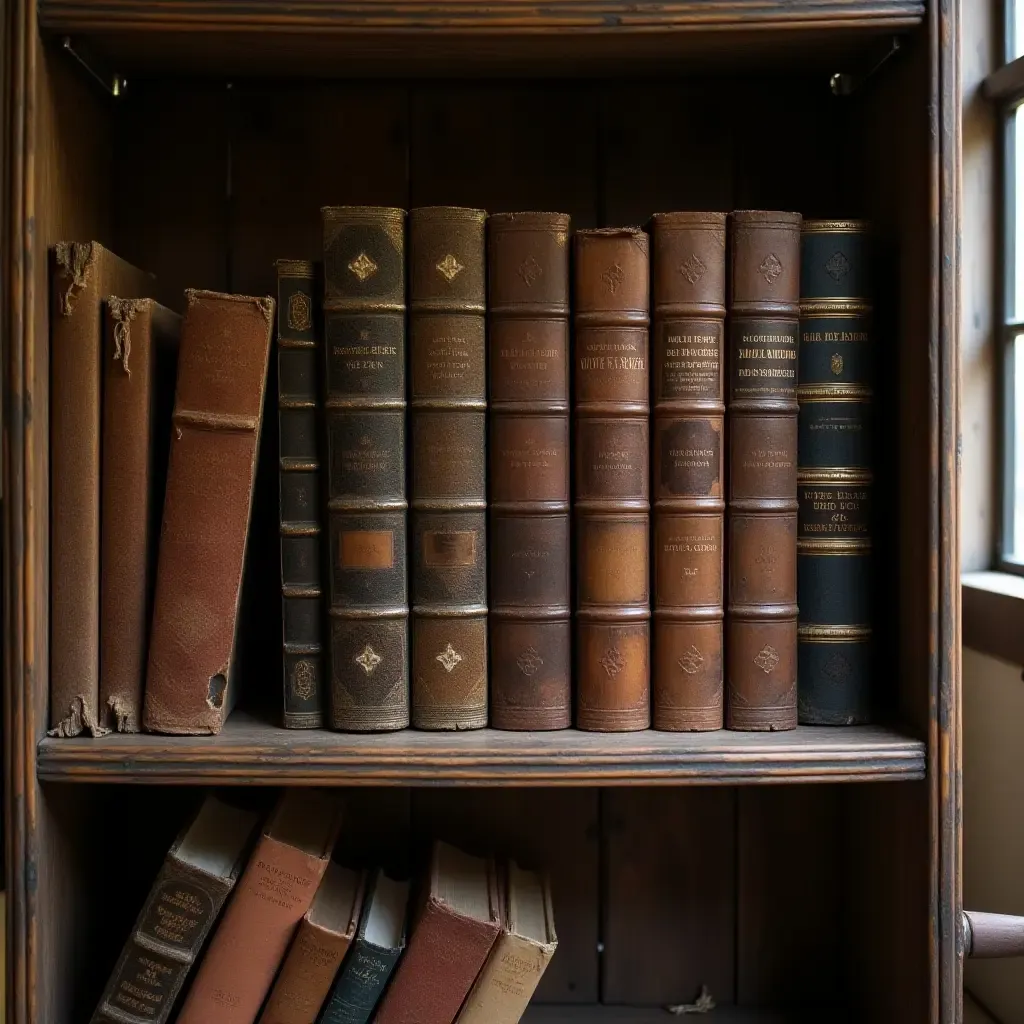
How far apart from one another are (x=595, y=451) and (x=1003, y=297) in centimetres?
53

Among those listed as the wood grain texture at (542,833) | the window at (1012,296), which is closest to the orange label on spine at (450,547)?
the wood grain texture at (542,833)

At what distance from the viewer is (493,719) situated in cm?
93

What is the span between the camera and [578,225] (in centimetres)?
112

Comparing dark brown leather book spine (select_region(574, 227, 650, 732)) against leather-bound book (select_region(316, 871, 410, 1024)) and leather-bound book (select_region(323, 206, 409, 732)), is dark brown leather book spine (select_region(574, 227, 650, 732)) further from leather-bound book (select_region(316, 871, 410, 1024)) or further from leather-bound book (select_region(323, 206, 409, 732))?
leather-bound book (select_region(316, 871, 410, 1024))

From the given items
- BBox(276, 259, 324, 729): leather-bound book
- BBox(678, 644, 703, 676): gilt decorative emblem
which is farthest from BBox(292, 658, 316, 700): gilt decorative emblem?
BBox(678, 644, 703, 676): gilt decorative emblem

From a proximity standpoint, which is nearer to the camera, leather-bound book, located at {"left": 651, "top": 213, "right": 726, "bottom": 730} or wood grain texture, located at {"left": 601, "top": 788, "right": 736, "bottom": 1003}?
leather-bound book, located at {"left": 651, "top": 213, "right": 726, "bottom": 730}

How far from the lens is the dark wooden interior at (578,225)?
33.9 inches

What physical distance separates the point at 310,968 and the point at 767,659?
18.8 inches

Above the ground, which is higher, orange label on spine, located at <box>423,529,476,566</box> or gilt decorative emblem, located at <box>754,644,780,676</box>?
orange label on spine, located at <box>423,529,476,566</box>

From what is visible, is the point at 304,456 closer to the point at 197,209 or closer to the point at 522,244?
the point at 522,244

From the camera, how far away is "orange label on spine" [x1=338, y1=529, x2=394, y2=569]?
0.90 meters

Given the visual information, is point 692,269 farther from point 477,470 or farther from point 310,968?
point 310,968

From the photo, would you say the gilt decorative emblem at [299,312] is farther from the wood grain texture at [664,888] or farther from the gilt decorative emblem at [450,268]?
the wood grain texture at [664,888]

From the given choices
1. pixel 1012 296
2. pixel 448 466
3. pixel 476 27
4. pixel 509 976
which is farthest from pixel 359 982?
pixel 1012 296
